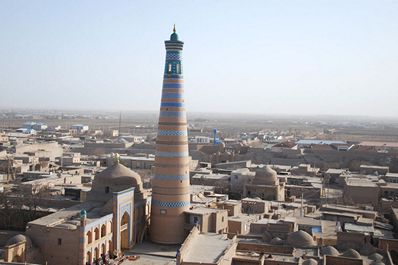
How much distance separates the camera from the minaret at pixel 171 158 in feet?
77.4

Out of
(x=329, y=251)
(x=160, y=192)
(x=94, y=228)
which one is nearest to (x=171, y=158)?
(x=160, y=192)

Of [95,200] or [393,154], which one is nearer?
[95,200]

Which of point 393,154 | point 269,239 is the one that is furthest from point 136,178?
point 393,154

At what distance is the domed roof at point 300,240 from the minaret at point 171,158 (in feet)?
17.2

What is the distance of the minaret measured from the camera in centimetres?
2358

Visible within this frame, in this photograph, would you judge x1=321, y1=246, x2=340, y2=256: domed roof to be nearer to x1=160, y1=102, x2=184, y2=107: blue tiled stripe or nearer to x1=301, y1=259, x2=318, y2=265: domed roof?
x1=301, y1=259, x2=318, y2=265: domed roof

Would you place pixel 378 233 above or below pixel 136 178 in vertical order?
below

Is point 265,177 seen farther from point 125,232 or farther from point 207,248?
point 207,248

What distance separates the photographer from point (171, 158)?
2352 centimetres

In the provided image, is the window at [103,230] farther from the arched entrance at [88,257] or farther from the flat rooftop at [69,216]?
the arched entrance at [88,257]

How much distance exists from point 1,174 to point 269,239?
77.5ft

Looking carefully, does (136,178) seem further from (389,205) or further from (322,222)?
(389,205)

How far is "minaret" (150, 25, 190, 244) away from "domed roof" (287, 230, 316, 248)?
5.23m

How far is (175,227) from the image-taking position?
2364 cm
